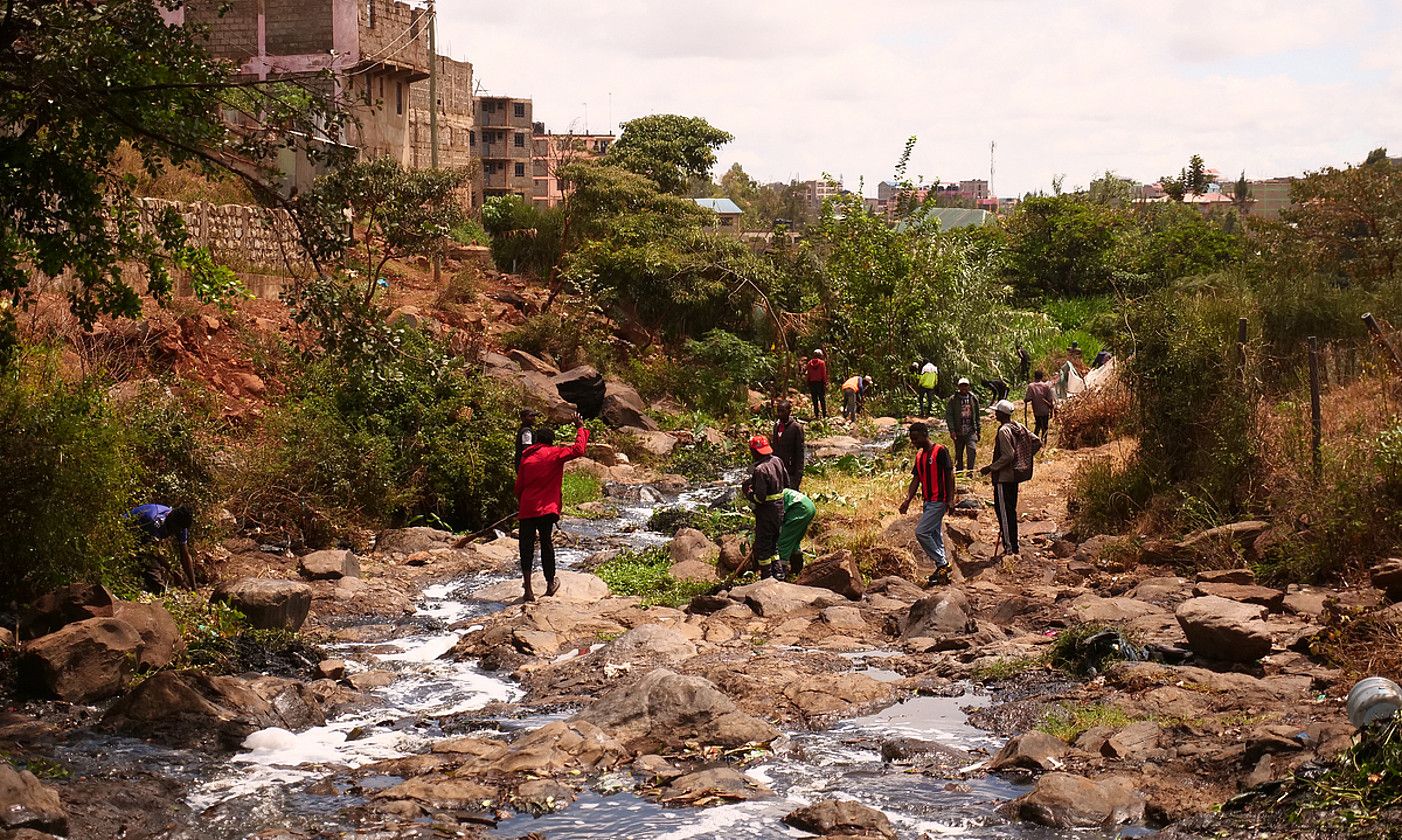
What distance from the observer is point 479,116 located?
76188 millimetres

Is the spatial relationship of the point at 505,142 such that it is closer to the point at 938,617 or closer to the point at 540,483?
the point at 540,483

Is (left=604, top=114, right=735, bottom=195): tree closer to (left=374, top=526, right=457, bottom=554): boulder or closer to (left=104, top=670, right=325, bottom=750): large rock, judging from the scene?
(left=374, top=526, right=457, bottom=554): boulder

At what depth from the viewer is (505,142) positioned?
77.1 metres

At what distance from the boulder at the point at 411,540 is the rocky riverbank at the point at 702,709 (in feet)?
7.56

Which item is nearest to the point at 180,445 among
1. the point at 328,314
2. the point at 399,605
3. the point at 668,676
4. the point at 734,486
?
the point at 399,605

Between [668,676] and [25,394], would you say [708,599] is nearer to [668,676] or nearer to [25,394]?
[668,676]

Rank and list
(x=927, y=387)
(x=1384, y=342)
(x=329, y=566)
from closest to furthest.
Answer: (x=1384, y=342), (x=329, y=566), (x=927, y=387)

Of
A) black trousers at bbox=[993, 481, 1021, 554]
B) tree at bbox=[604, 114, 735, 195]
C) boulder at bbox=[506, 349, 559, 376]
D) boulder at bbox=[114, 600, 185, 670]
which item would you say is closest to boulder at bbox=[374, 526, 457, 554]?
boulder at bbox=[114, 600, 185, 670]

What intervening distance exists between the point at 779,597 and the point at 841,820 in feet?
17.1

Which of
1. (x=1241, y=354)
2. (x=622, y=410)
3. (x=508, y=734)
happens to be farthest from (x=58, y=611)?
(x=622, y=410)

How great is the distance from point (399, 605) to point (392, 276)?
1843 cm

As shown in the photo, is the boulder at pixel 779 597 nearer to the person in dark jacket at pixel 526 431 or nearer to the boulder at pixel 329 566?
the person in dark jacket at pixel 526 431

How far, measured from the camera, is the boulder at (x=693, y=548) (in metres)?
14.9

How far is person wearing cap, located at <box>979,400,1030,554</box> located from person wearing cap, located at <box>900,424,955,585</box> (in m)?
0.76
